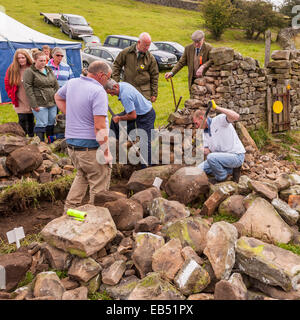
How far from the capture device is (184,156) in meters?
5.83

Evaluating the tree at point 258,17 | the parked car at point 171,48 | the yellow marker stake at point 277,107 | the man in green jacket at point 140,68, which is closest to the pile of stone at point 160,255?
the man in green jacket at point 140,68

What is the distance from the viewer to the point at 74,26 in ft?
78.4

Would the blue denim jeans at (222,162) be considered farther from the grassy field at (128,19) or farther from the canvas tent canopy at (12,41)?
the grassy field at (128,19)

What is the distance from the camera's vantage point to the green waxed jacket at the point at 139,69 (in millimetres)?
6164

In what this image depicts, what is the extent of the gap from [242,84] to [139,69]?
8.37ft

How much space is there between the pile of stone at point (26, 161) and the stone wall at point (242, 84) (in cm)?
229

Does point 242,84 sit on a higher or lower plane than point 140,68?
lower

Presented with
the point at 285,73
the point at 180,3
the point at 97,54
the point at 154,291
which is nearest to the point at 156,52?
the point at 97,54

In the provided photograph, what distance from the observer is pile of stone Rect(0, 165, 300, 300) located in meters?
2.98

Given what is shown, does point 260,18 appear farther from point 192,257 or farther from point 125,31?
point 192,257

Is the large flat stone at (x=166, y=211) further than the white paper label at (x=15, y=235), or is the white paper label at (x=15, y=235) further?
the large flat stone at (x=166, y=211)

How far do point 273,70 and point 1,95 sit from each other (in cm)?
805

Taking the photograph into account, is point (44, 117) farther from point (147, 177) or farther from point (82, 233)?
point (82, 233)

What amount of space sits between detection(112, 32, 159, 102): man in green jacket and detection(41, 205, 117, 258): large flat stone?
11.1ft
